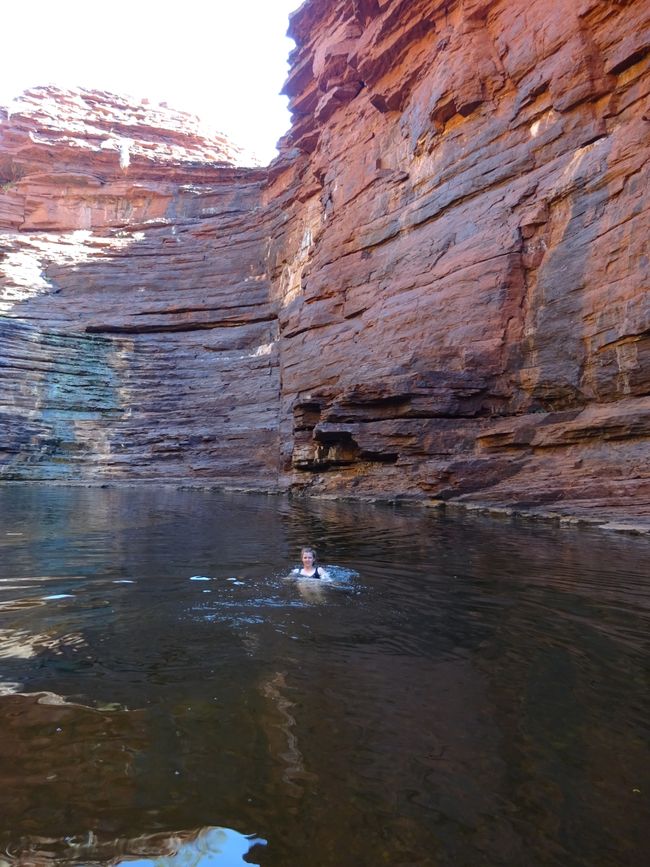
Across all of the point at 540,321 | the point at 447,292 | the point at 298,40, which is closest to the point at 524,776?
the point at 540,321

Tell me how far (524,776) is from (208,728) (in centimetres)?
175

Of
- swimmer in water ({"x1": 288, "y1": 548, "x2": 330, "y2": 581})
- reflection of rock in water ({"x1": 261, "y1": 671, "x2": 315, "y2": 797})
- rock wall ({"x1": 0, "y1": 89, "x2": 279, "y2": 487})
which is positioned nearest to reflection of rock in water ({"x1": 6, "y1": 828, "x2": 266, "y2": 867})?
reflection of rock in water ({"x1": 261, "y1": 671, "x2": 315, "y2": 797})

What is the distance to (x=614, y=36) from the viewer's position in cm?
1969

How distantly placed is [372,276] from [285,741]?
26.9 m

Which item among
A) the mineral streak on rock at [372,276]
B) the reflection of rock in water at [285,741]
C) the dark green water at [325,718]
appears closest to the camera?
the dark green water at [325,718]

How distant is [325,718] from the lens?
3.74 meters

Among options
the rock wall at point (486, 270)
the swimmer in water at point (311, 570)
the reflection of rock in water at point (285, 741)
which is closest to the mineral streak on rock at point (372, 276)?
the rock wall at point (486, 270)

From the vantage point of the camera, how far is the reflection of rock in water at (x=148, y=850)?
7.85 ft

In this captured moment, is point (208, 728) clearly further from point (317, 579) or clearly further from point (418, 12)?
point (418, 12)

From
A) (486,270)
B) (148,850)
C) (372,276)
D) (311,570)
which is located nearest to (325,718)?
(148,850)

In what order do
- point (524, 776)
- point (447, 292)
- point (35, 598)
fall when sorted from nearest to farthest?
1. point (524, 776)
2. point (35, 598)
3. point (447, 292)

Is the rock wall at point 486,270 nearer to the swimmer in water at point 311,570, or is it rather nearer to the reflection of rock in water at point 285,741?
the swimmer in water at point 311,570

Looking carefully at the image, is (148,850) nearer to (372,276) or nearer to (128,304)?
(372,276)

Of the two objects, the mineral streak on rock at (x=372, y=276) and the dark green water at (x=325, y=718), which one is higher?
the mineral streak on rock at (x=372, y=276)
